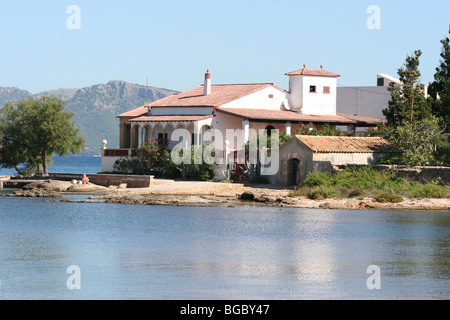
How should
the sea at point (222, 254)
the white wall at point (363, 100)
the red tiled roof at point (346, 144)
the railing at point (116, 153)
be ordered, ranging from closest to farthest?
the sea at point (222, 254)
the red tiled roof at point (346, 144)
the railing at point (116, 153)
the white wall at point (363, 100)

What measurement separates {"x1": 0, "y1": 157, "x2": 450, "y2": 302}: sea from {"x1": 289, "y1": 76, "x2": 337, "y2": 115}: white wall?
62.9 feet

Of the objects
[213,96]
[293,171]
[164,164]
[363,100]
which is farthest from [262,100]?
[363,100]

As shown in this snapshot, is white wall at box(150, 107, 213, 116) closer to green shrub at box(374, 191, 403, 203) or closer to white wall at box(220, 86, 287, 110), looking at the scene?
white wall at box(220, 86, 287, 110)

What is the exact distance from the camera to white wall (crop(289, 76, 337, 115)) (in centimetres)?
5406

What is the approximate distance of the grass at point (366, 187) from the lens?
36844 millimetres

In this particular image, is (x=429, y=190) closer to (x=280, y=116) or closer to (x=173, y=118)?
(x=280, y=116)

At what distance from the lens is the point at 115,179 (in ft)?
154

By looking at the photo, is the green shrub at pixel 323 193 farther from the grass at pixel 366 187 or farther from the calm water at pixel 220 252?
the calm water at pixel 220 252

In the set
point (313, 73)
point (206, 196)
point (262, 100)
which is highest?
point (313, 73)

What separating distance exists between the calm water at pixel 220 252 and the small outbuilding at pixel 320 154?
653cm

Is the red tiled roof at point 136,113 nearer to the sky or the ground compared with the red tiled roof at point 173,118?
nearer to the sky

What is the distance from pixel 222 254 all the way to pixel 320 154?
19880 millimetres

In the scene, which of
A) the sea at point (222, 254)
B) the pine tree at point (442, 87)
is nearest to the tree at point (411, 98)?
the pine tree at point (442, 87)
